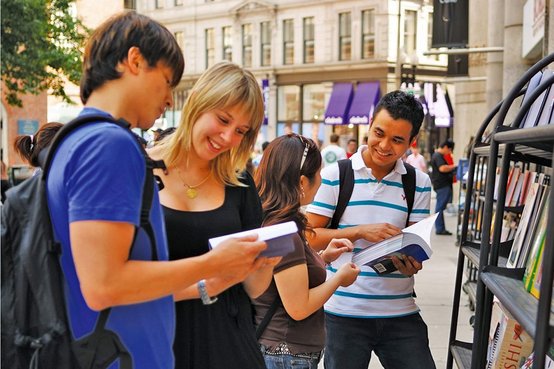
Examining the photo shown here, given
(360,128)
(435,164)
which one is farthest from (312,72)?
(435,164)

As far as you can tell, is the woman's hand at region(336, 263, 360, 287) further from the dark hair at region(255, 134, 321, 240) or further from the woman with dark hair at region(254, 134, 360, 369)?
the dark hair at region(255, 134, 321, 240)

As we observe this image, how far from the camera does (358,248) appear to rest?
3.68 metres

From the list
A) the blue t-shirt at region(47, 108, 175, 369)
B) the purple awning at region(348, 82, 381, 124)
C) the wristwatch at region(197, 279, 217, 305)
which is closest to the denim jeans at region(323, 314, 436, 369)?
the wristwatch at region(197, 279, 217, 305)

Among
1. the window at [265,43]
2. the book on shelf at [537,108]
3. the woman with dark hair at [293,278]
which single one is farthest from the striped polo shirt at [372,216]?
the window at [265,43]

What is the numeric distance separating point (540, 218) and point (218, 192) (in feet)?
3.76

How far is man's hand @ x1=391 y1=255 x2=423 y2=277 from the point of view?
344 centimetres

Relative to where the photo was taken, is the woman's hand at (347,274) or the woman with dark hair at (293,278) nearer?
the woman with dark hair at (293,278)

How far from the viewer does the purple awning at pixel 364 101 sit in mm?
35375

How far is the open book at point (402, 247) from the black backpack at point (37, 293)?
1.63 m

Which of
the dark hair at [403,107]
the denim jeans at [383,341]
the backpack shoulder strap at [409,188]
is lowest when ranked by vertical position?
the denim jeans at [383,341]

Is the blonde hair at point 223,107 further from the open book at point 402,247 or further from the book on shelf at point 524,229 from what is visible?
the book on shelf at point 524,229

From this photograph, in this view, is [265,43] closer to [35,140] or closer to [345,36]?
[345,36]

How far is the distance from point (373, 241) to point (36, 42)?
18030 mm

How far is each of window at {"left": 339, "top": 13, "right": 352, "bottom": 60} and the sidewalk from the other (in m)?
24.8
